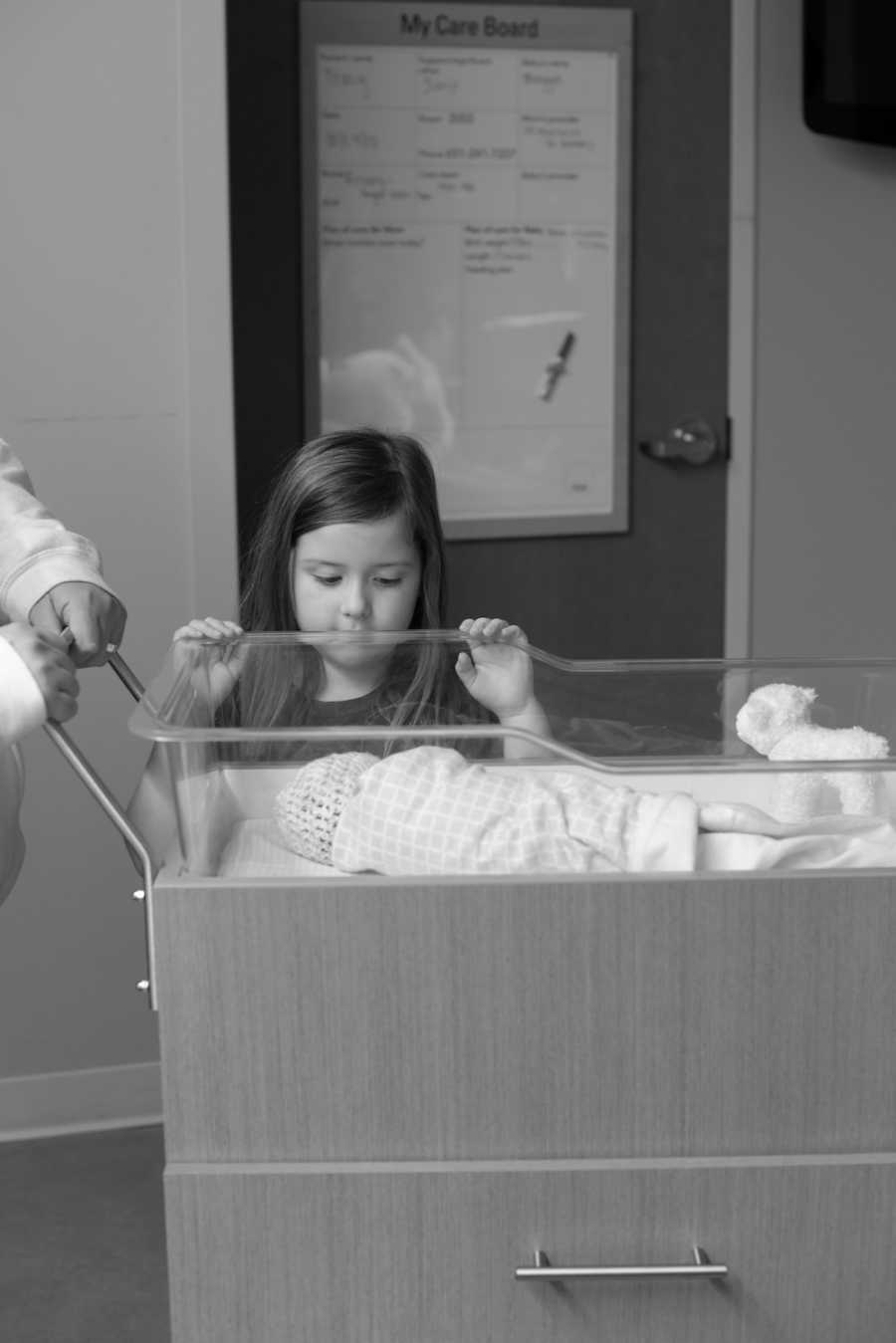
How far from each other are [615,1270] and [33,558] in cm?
81

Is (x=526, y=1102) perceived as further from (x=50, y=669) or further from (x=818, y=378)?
(x=818, y=378)

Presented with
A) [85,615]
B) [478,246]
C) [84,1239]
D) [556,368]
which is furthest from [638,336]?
[85,615]

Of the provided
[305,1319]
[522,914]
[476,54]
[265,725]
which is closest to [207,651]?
[265,725]

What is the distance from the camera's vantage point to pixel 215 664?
128 cm

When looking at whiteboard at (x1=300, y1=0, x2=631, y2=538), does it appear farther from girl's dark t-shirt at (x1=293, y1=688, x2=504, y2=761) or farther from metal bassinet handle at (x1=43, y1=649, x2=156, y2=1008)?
metal bassinet handle at (x1=43, y1=649, x2=156, y2=1008)

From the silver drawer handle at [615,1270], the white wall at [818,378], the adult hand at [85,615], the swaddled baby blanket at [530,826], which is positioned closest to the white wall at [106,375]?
the adult hand at [85,615]

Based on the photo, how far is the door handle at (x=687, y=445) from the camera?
3246 millimetres

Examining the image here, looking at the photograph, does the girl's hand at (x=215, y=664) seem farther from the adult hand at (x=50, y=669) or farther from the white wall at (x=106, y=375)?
the white wall at (x=106, y=375)

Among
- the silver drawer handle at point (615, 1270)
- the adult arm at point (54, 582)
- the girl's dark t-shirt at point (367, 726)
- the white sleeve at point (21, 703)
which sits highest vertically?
the adult arm at point (54, 582)

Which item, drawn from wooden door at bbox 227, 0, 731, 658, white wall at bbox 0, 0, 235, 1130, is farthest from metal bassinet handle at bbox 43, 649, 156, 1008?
wooden door at bbox 227, 0, 731, 658

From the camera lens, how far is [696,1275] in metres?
1.07

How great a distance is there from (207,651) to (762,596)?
2187 millimetres

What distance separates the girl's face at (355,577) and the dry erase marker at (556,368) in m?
1.43

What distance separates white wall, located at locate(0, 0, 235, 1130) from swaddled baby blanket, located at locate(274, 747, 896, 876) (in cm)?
136
